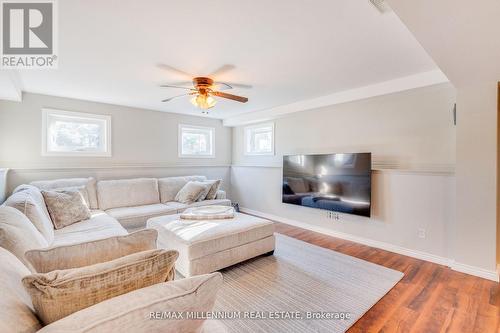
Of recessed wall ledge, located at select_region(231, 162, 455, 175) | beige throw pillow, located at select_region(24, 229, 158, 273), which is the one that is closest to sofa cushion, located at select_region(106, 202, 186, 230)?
beige throw pillow, located at select_region(24, 229, 158, 273)

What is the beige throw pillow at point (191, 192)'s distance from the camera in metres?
4.25

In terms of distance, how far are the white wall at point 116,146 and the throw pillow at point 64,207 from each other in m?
1.20

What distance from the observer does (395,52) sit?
2293 mm

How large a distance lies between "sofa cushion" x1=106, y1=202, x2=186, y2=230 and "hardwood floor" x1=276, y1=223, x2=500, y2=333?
117 inches

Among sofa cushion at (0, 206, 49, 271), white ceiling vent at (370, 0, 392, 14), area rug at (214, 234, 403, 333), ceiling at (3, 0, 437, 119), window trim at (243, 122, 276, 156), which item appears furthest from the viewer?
window trim at (243, 122, 276, 156)

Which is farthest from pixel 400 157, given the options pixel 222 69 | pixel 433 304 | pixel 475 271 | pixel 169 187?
pixel 169 187

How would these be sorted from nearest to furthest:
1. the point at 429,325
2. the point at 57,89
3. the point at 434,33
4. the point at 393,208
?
the point at 434,33 → the point at 429,325 → the point at 393,208 → the point at 57,89

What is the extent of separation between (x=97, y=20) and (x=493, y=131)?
3.79 m

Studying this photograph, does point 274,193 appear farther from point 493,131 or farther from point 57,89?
point 57,89

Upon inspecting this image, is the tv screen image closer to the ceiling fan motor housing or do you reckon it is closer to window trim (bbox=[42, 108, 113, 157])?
the ceiling fan motor housing

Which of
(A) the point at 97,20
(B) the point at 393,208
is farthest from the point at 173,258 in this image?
(B) the point at 393,208

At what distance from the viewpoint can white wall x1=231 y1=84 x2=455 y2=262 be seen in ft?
9.33

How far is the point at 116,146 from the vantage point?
14.4ft

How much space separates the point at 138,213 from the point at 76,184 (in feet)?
3.62
